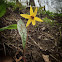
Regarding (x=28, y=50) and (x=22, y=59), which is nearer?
(x=22, y=59)

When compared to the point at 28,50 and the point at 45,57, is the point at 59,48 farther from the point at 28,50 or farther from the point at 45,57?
the point at 28,50

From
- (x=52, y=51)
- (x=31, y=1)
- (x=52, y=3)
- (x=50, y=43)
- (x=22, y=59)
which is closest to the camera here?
(x=22, y=59)

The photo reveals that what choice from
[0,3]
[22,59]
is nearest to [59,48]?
[22,59]

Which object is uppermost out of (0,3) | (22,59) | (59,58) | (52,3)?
(52,3)

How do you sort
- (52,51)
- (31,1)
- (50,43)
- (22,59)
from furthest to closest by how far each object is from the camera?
(31,1) → (50,43) → (52,51) → (22,59)

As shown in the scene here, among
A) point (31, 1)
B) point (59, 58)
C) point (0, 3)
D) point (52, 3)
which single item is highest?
point (52, 3)

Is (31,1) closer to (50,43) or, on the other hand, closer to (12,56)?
(50,43)

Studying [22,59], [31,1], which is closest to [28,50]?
[22,59]

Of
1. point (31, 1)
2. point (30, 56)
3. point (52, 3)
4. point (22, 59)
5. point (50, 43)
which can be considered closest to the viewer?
point (22, 59)

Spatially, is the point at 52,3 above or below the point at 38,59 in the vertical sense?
above
